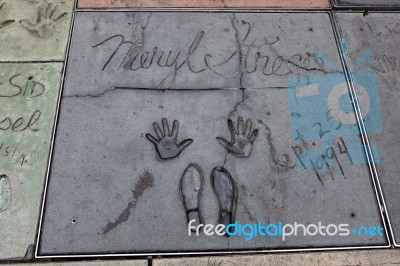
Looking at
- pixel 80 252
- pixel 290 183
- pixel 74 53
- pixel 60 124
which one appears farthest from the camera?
pixel 74 53

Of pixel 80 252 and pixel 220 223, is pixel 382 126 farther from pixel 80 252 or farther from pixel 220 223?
pixel 80 252

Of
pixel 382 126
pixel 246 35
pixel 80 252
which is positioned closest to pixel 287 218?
pixel 382 126

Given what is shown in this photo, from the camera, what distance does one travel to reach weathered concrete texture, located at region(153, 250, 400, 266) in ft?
A: 6.89

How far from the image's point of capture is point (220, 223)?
7.22 feet

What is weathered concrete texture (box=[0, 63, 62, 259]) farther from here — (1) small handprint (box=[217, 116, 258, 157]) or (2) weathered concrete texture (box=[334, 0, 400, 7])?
(2) weathered concrete texture (box=[334, 0, 400, 7])

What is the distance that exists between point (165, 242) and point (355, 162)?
1.31 metres

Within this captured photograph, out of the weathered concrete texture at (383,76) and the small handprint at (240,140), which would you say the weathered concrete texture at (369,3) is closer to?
the weathered concrete texture at (383,76)

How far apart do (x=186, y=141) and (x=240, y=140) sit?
36 cm
